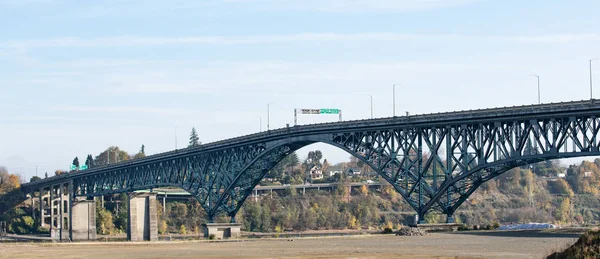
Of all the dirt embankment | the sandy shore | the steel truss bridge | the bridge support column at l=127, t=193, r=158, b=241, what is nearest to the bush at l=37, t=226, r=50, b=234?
the steel truss bridge

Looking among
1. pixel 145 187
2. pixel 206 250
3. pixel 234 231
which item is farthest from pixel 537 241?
pixel 145 187

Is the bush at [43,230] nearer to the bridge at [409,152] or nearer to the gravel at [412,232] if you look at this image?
the bridge at [409,152]

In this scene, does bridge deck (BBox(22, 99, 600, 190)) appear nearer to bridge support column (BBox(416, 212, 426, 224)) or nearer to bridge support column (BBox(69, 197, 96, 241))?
bridge support column (BBox(416, 212, 426, 224))

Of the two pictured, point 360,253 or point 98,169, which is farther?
point 98,169

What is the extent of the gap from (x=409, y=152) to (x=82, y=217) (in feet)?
274

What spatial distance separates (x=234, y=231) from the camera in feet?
427

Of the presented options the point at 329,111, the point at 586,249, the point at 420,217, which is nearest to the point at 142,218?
the point at 329,111

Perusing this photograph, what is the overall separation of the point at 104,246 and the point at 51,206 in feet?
358

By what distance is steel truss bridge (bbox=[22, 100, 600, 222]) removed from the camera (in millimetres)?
87000

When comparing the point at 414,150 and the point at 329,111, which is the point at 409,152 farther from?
the point at 329,111

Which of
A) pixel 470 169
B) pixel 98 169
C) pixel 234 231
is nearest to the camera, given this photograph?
pixel 470 169

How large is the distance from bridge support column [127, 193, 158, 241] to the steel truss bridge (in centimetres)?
1009

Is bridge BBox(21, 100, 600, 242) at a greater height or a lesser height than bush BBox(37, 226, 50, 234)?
greater

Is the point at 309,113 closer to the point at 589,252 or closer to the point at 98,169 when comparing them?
the point at 98,169
